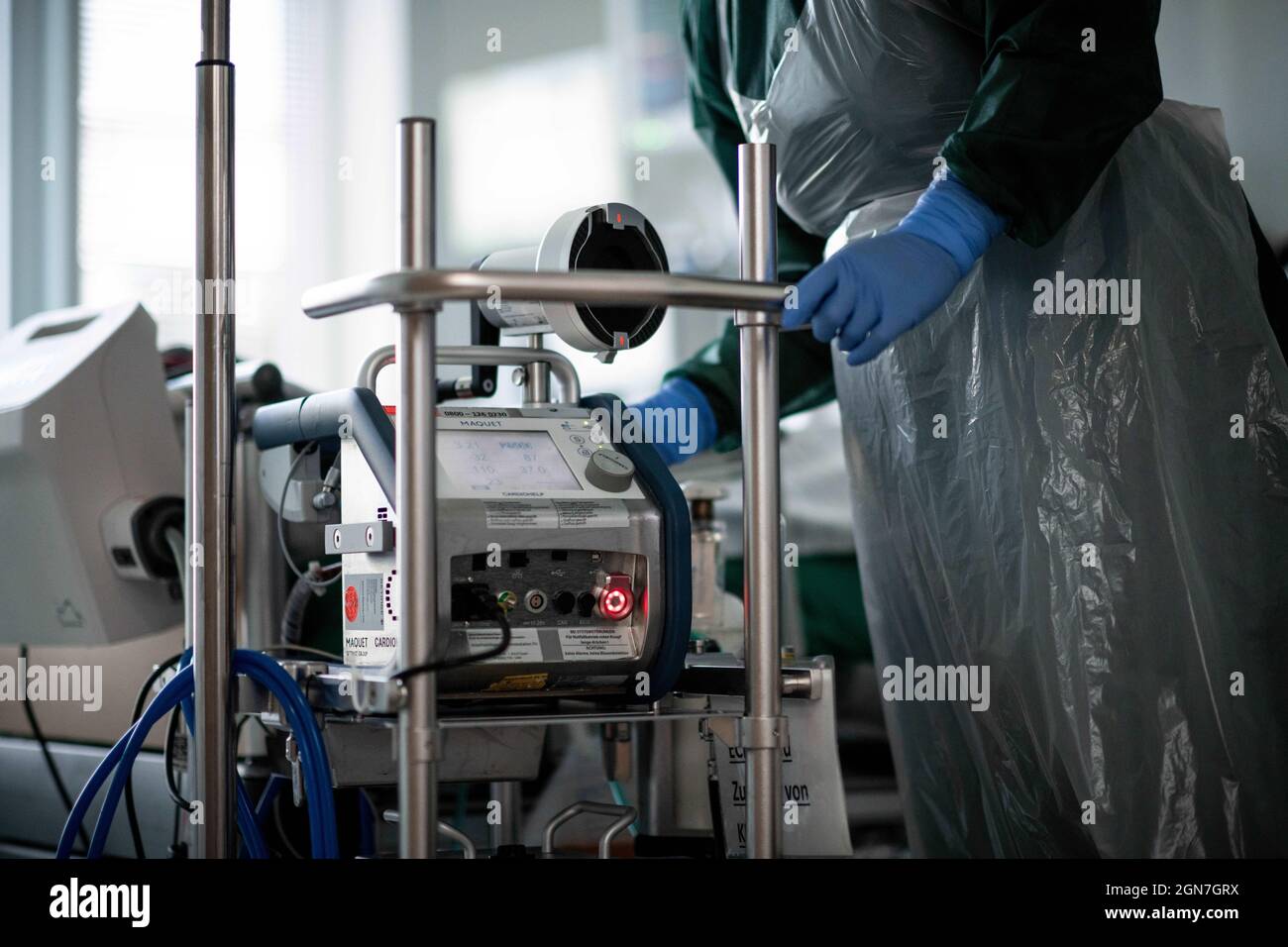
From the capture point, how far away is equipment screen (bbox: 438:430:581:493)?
1240mm

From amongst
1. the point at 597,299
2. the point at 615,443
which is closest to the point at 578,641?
the point at 615,443

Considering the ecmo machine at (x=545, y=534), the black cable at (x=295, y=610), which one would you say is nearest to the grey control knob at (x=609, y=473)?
the ecmo machine at (x=545, y=534)

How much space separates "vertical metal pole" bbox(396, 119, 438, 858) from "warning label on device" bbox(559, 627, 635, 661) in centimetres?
17

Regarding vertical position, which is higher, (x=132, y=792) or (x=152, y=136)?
(x=152, y=136)

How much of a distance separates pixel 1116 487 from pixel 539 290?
0.82 metres

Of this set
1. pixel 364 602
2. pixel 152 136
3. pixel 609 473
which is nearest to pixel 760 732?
pixel 609 473

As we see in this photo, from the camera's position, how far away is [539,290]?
1.14 m

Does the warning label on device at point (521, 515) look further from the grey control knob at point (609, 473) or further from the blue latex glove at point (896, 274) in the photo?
the blue latex glove at point (896, 274)

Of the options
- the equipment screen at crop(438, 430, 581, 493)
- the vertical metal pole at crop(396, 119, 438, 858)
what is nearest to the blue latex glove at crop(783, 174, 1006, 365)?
the equipment screen at crop(438, 430, 581, 493)

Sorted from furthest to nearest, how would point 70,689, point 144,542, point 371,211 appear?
1. point 371,211
2. point 70,689
3. point 144,542

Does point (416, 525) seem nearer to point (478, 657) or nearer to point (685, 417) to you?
point (478, 657)

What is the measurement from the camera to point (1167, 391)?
1.64 m
